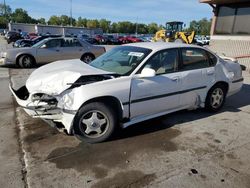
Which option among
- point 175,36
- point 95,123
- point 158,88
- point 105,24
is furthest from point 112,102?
point 105,24

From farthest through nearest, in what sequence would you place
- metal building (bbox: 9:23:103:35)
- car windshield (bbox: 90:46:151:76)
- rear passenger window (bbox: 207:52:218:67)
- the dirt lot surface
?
metal building (bbox: 9:23:103:35), rear passenger window (bbox: 207:52:218:67), car windshield (bbox: 90:46:151:76), the dirt lot surface

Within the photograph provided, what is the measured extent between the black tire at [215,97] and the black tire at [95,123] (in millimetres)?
2362

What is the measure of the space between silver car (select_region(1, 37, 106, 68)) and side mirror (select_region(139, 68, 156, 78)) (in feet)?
23.1

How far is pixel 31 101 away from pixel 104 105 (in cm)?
109

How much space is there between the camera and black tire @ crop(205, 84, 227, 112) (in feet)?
17.1

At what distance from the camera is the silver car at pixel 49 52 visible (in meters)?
10.9

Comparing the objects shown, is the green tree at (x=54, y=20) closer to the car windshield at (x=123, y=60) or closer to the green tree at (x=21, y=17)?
the green tree at (x=21, y=17)

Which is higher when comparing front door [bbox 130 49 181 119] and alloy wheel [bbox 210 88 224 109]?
front door [bbox 130 49 181 119]

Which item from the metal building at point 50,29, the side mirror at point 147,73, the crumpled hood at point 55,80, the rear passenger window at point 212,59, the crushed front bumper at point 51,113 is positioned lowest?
the metal building at point 50,29

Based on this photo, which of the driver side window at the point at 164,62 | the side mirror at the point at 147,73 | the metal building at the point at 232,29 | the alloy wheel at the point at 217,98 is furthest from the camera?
the metal building at the point at 232,29

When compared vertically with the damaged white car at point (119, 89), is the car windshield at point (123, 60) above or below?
above

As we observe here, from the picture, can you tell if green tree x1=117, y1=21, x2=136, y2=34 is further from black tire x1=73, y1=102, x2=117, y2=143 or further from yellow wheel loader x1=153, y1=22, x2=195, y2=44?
black tire x1=73, y1=102, x2=117, y2=143

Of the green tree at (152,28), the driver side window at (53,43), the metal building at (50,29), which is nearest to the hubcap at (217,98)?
the driver side window at (53,43)

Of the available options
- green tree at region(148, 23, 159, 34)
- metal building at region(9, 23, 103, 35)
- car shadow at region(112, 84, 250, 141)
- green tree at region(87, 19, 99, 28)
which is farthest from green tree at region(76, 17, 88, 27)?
car shadow at region(112, 84, 250, 141)
